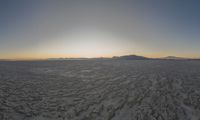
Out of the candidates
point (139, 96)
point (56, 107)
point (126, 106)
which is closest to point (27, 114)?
point (56, 107)

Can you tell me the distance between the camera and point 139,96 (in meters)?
10.2

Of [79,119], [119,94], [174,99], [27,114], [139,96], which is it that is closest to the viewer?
[79,119]

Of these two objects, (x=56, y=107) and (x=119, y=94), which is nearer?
(x=56, y=107)

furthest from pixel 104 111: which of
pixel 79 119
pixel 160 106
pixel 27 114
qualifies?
pixel 27 114

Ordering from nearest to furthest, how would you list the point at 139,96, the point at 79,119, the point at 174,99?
1. the point at 79,119
2. the point at 174,99
3. the point at 139,96

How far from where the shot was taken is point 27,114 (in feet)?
24.3

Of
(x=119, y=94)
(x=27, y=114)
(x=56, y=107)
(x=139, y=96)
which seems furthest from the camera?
(x=119, y=94)

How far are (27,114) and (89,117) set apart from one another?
3532mm

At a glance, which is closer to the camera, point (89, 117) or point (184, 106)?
point (89, 117)

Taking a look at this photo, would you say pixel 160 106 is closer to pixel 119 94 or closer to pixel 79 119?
pixel 119 94

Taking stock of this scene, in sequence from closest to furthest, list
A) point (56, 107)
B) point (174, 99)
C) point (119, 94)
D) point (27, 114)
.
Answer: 1. point (27, 114)
2. point (56, 107)
3. point (174, 99)
4. point (119, 94)

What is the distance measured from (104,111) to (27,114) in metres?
4.38

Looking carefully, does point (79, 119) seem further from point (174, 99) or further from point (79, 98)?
point (174, 99)

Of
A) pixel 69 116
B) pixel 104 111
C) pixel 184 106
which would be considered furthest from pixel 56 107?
pixel 184 106
